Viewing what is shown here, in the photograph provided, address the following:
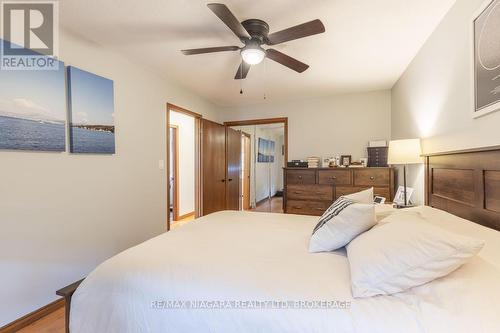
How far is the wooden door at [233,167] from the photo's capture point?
462 cm

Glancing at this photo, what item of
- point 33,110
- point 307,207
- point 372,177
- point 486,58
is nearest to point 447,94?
point 486,58

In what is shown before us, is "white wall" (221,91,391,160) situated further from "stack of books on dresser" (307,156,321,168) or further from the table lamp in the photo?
the table lamp

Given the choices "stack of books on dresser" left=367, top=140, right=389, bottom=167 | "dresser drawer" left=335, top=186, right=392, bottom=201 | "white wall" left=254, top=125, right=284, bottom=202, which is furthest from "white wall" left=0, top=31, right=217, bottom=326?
"white wall" left=254, top=125, right=284, bottom=202

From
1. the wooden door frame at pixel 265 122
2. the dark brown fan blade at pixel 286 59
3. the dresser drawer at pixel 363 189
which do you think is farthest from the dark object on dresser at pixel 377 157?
the dark brown fan blade at pixel 286 59

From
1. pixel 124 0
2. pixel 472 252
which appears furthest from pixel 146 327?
pixel 124 0

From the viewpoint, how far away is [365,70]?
115 inches

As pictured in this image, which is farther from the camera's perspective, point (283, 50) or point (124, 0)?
point (283, 50)

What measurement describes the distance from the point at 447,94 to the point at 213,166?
3.26 meters

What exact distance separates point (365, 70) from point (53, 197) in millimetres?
3487

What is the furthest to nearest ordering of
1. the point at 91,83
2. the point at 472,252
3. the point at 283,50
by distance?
1. the point at 283,50
2. the point at 91,83
3. the point at 472,252

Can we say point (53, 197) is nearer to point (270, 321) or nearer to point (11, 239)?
point (11, 239)

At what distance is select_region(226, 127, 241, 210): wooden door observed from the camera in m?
4.62

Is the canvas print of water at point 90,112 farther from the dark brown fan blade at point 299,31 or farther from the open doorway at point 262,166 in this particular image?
the open doorway at point 262,166

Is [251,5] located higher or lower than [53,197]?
higher
